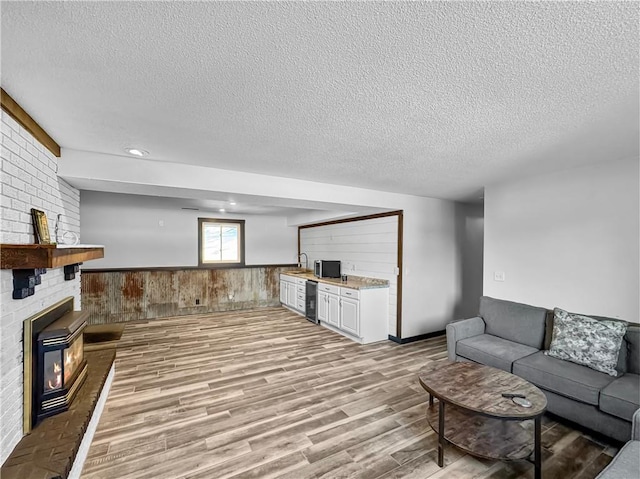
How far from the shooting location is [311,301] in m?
5.85

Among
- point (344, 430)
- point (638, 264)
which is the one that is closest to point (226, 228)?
point (344, 430)

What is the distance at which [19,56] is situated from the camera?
1.30 metres

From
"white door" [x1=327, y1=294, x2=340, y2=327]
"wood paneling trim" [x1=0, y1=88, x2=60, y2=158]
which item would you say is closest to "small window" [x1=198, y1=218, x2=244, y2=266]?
"white door" [x1=327, y1=294, x2=340, y2=327]

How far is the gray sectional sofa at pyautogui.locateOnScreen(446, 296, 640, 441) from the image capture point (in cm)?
217

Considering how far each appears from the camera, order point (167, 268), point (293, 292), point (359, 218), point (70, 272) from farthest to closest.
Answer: point (293, 292), point (167, 268), point (359, 218), point (70, 272)

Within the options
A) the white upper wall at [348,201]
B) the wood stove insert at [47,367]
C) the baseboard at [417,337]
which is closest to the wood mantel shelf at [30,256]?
the wood stove insert at [47,367]

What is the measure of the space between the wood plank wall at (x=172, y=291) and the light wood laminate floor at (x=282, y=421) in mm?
1731

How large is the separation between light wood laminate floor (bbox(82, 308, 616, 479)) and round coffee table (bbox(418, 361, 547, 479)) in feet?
0.41

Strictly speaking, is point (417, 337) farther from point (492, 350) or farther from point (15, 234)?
point (15, 234)

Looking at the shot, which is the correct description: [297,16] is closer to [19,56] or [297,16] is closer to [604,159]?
[19,56]

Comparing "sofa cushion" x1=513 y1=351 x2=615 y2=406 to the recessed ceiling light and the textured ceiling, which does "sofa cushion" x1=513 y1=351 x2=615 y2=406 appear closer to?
the textured ceiling

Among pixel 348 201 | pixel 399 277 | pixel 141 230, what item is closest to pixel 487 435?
pixel 399 277

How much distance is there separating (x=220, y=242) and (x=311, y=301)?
277 centimetres

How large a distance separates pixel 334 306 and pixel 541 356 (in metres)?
3.00
